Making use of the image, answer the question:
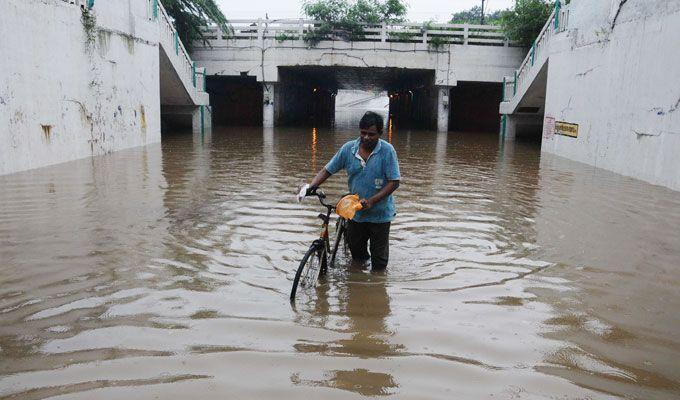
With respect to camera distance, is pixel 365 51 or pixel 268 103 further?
pixel 268 103

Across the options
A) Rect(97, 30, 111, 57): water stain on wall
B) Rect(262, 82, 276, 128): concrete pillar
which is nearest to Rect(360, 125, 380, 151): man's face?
Rect(97, 30, 111, 57): water stain on wall

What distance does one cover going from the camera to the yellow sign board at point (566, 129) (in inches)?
642

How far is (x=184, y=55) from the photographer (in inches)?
872

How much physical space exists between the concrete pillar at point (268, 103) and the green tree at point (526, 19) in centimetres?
1157

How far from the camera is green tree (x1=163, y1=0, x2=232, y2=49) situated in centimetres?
2639

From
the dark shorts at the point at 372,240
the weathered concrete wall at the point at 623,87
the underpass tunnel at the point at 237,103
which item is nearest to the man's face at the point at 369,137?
the dark shorts at the point at 372,240

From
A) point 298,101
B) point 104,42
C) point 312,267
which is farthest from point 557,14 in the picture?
point 298,101

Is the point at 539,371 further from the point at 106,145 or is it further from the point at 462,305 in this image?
the point at 106,145

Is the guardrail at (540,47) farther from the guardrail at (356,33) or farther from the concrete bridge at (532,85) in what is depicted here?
the guardrail at (356,33)

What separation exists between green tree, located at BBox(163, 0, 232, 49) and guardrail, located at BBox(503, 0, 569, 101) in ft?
43.6

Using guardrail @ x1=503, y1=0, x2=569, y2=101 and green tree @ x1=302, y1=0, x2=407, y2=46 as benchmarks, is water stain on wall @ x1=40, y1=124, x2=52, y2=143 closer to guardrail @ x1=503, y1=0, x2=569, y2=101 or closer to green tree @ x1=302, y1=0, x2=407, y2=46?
guardrail @ x1=503, y1=0, x2=569, y2=101

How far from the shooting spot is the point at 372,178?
5.39 metres

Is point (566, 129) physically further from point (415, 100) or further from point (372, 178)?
point (415, 100)

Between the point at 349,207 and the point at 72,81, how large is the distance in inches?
410
